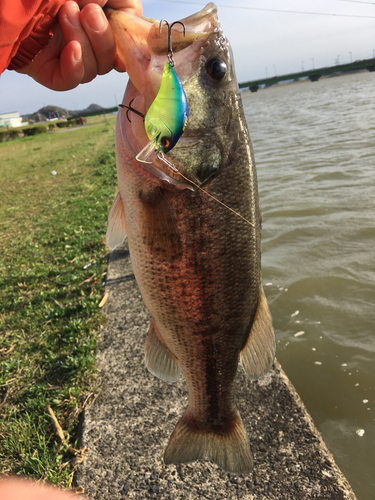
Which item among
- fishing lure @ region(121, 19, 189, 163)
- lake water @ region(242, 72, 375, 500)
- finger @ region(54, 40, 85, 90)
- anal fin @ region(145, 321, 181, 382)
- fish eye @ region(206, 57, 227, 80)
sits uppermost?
finger @ region(54, 40, 85, 90)

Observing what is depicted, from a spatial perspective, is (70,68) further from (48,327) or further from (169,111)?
(48,327)

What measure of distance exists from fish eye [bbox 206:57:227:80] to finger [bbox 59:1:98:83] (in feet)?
1.68

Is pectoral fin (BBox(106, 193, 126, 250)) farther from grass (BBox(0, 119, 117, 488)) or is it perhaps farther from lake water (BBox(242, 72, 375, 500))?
lake water (BBox(242, 72, 375, 500))

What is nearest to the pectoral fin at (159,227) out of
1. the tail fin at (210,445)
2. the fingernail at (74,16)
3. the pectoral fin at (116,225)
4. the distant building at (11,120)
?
the pectoral fin at (116,225)

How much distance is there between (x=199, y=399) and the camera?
1.91 meters

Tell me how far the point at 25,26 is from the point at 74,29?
0.23 metres

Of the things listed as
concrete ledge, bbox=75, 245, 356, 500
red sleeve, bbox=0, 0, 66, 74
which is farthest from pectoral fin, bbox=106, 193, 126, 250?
concrete ledge, bbox=75, 245, 356, 500

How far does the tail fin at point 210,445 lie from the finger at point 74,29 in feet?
6.18

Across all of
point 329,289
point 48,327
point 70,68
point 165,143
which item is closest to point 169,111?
point 165,143

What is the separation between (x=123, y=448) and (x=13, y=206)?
29.4 feet

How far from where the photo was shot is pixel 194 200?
A: 1.50 m

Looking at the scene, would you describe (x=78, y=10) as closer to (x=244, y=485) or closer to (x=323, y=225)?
(x=244, y=485)

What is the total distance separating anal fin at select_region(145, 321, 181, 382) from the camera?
187cm

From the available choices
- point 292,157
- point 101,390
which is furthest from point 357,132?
point 101,390
